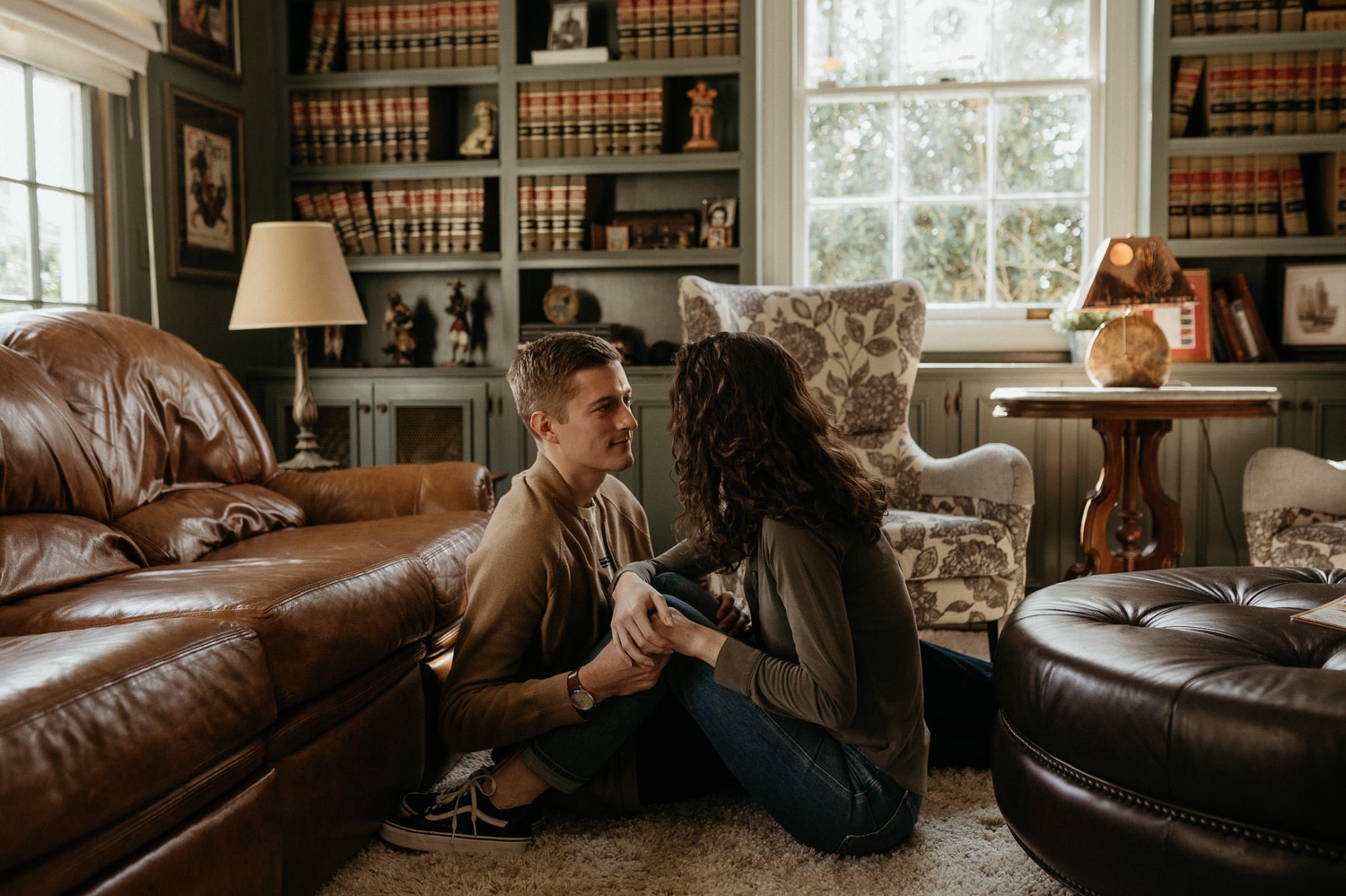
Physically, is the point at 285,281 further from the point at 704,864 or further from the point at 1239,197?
the point at 1239,197

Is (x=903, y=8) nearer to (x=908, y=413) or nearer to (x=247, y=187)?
(x=908, y=413)

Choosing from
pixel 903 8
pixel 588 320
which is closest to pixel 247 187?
pixel 588 320

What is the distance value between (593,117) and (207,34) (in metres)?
1.35

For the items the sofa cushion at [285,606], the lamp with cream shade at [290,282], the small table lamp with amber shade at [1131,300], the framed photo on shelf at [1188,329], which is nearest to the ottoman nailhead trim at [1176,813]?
the sofa cushion at [285,606]

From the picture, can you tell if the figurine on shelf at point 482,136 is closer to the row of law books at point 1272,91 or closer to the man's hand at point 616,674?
the row of law books at point 1272,91

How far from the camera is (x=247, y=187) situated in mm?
3896

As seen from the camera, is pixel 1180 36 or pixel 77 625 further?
pixel 1180 36

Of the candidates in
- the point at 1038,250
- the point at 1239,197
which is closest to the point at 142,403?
the point at 1038,250

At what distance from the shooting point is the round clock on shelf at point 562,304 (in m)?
4.06

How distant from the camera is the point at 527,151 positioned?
3.92 m

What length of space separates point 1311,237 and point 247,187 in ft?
12.3

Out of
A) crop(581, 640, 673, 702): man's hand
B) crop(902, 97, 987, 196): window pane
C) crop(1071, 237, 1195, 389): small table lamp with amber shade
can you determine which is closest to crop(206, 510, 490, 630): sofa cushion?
crop(581, 640, 673, 702): man's hand

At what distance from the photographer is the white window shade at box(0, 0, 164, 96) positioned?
2.85 m

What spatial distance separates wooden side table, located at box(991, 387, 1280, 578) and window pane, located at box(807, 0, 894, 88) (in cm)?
156
